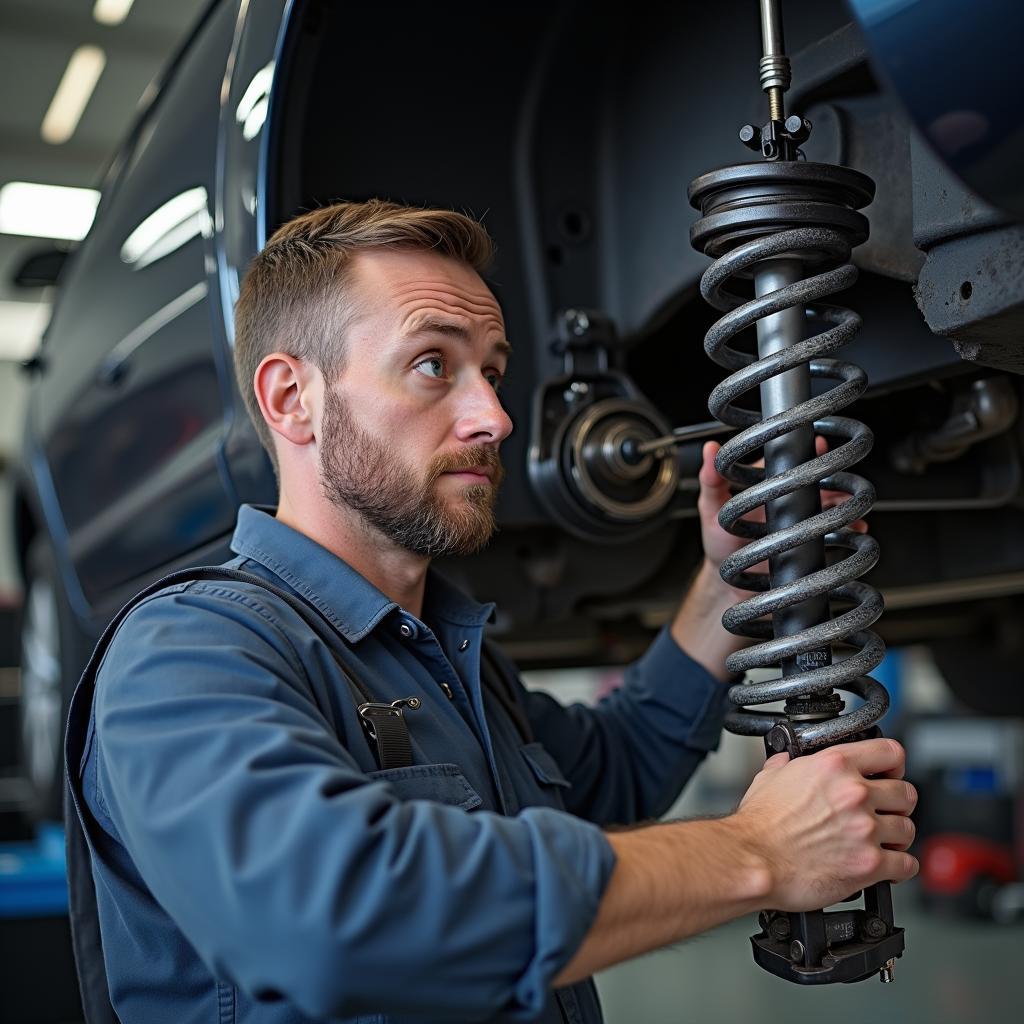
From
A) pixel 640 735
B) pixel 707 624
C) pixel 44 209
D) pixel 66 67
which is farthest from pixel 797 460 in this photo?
pixel 44 209

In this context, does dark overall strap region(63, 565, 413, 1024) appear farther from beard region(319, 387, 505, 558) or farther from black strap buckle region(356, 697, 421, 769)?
beard region(319, 387, 505, 558)

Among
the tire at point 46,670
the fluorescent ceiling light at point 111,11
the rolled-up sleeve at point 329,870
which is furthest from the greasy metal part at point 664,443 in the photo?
the fluorescent ceiling light at point 111,11

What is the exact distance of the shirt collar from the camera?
3.36ft

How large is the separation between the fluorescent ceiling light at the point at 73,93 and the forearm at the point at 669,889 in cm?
487

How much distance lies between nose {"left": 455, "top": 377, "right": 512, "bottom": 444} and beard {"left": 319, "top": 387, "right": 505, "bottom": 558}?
11 millimetres

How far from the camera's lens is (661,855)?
2.54 ft

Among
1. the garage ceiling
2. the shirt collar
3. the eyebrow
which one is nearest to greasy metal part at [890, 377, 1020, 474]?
the eyebrow

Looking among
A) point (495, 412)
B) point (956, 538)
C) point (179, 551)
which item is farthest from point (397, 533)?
point (956, 538)

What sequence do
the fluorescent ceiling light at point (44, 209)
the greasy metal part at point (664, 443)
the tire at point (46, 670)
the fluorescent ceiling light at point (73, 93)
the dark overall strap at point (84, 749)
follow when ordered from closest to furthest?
the dark overall strap at point (84, 749)
the greasy metal part at point (664, 443)
the tire at point (46, 670)
the fluorescent ceiling light at point (73, 93)
the fluorescent ceiling light at point (44, 209)

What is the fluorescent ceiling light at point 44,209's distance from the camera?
647 cm

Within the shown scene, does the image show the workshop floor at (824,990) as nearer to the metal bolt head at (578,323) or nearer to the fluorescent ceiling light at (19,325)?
the metal bolt head at (578,323)

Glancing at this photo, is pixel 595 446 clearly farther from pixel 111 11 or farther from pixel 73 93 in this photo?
pixel 73 93

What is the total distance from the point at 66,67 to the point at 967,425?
4.71 m

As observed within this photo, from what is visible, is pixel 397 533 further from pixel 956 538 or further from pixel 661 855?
pixel 956 538
